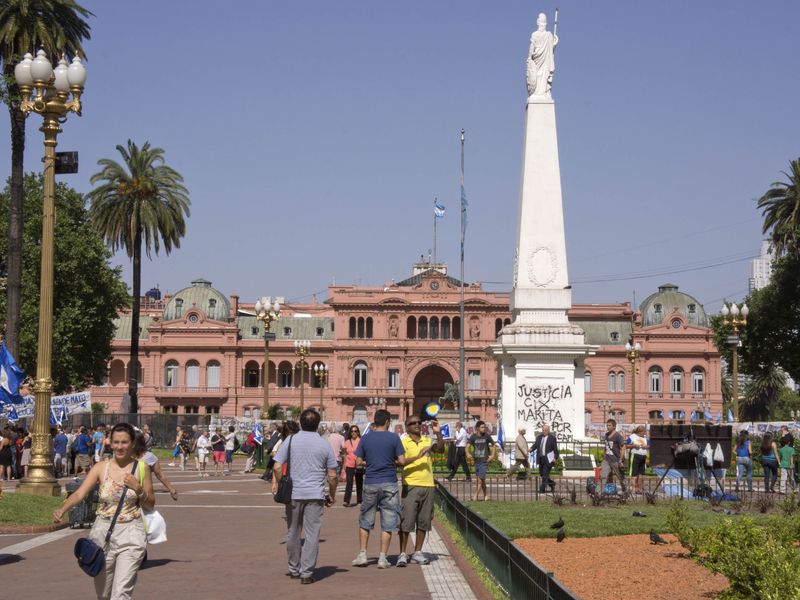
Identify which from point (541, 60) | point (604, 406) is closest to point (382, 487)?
point (541, 60)

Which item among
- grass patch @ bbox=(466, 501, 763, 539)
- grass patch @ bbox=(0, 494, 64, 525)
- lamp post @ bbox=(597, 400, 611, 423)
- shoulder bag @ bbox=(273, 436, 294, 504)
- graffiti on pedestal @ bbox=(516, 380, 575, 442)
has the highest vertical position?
lamp post @ bbox=(597, 400, 611, 423)

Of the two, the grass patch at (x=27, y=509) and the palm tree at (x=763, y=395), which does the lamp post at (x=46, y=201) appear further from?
the palm tree at (x=763, y=395)

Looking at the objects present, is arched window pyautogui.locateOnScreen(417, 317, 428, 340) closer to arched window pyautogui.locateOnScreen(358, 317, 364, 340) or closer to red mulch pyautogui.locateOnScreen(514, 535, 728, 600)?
arched window pyautogui.locateOnScreen(358, 317, 364, 340)

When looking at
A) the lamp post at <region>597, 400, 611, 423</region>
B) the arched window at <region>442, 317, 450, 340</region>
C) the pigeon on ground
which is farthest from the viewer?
the arched window at <region>442, 317, 450, 340</region>

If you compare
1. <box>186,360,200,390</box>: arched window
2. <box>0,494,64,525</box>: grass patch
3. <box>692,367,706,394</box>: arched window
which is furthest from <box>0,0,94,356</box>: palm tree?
<box>692,367,706,394</box>: arched window

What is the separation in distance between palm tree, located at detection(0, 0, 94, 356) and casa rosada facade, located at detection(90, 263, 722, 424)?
59.9 metres

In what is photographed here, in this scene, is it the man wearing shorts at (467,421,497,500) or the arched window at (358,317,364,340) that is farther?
the arched window at (358,317,364,340)

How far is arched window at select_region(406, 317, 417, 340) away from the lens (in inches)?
3885

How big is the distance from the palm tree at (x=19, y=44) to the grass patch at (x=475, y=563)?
71.2 ft

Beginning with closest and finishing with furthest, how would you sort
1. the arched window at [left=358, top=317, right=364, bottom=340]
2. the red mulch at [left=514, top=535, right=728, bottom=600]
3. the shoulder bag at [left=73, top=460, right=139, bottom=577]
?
the shoulder bag at [left=73, top=460, right=139, bottom=577]
the red mulch at [left=514, top=535, right=728, bottom=600]
the arched window at [left=358, top=317, right=364, bottom=340]

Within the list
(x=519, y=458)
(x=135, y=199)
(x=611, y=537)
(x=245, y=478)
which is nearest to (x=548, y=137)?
(x=519, y=458)

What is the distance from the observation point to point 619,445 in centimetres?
2489

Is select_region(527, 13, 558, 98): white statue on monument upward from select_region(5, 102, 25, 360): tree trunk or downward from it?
upward

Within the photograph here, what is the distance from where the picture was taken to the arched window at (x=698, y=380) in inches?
3834
